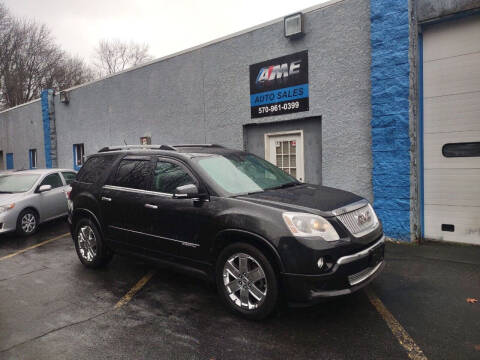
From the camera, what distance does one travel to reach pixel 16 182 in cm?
877

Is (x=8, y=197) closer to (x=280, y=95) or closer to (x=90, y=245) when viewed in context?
(x=90, y=245)

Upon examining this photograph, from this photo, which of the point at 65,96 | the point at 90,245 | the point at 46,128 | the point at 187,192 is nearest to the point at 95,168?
the point at 90,245

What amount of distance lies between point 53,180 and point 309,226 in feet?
26.7

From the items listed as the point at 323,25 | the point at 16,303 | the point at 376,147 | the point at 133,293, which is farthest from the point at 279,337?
the point at 323,25

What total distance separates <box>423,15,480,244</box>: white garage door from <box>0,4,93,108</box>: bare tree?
98.0ft

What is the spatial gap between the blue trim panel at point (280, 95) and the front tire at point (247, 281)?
5.22 metres

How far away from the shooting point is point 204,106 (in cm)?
1014

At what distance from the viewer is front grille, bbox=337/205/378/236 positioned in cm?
361

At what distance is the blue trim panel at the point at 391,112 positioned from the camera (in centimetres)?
658

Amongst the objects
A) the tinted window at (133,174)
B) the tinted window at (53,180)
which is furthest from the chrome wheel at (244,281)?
the tinted window at (53,180)

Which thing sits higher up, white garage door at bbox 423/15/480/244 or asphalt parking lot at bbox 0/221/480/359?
white garage door at bbox 423/15/480/244

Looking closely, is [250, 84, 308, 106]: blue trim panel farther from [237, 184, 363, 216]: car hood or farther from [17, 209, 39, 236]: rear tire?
[17, 209, 39, 236]: rear tire

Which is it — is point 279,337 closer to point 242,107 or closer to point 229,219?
point 229,219

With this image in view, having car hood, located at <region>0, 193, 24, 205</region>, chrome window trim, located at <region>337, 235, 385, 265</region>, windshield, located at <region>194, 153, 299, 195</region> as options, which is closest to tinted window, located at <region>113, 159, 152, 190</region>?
windshield, located at <region>194, 153, 299, 195</region>
